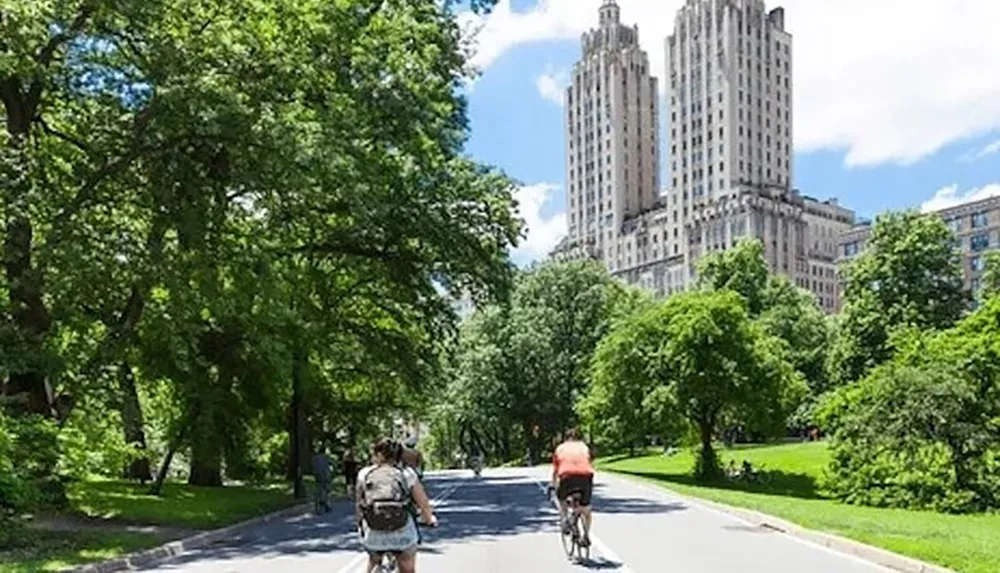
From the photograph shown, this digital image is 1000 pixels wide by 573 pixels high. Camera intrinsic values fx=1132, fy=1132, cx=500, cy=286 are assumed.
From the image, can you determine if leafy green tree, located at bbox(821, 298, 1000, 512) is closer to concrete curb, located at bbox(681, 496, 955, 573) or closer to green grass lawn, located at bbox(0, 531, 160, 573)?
concrete curb, located at bbox(681, 496, 955, 573)

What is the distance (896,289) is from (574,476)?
6059 cm

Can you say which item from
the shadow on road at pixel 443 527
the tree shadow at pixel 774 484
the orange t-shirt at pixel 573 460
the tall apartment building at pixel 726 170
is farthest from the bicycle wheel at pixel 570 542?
the tall apartment building at pixel 726 170

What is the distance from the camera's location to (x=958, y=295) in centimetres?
7181

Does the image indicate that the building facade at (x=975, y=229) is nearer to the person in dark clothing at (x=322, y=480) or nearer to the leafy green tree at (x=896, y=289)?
the leafy green tree at (x=896, y=289)

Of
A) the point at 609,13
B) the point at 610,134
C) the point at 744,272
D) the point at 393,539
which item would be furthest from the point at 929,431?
Result: the point at 609,13

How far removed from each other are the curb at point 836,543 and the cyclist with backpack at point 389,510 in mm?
6540

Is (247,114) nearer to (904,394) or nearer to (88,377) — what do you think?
(88,377)

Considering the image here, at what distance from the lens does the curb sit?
13.3 metres

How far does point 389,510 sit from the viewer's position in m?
8.96

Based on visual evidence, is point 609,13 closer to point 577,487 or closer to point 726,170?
point 726,170

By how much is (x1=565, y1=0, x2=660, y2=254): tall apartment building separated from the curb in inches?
6212

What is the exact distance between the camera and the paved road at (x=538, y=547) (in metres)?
14.6

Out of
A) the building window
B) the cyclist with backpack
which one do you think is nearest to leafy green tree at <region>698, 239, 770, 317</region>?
the building window

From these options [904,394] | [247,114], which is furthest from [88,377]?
[904,394]
